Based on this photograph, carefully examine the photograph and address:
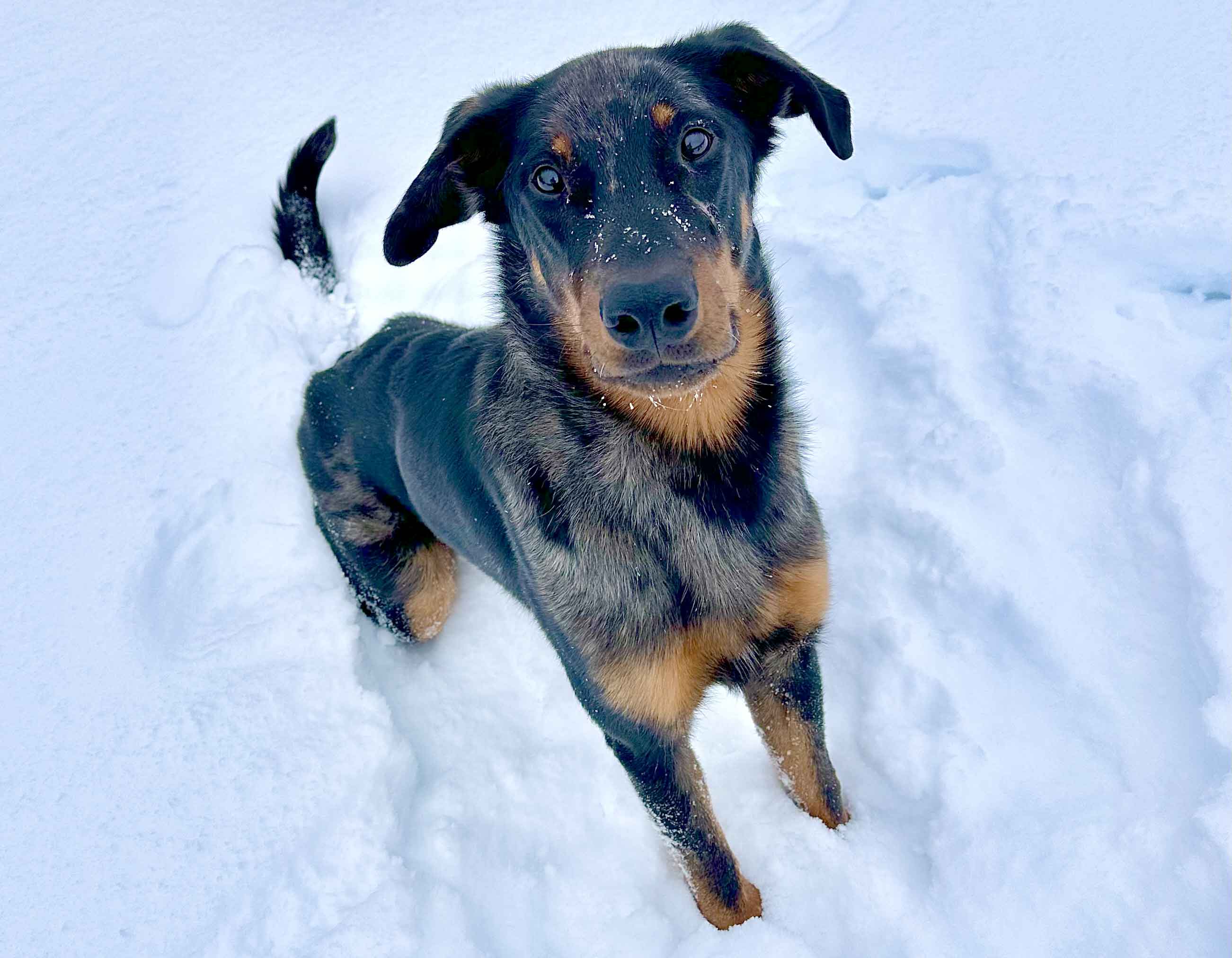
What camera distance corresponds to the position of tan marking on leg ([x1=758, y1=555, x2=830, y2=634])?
2.52 metres

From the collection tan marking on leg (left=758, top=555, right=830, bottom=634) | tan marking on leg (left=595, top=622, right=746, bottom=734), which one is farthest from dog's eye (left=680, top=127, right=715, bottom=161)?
tan marking on leg (left=595, top=622, right=746, bottom=734)

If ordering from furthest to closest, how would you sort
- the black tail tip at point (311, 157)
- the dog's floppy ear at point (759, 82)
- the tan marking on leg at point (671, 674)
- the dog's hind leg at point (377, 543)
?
the black tail tip at point (311, 157), the dog's hind leg at point (377, 543), the tan marking on leg at point (671, 674), the dog's floppy ear at point (759, 82)

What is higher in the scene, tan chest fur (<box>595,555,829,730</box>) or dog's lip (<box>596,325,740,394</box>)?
A: dog's lip (<box>596,325,740,394</box>)

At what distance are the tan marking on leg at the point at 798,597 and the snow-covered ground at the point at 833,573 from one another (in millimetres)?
717

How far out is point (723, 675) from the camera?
2586mm

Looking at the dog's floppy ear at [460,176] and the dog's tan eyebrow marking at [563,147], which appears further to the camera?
the dog's floppy ear at [460,176]

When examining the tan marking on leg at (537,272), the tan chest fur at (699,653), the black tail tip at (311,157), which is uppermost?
the tan marking on leg at (537,272)

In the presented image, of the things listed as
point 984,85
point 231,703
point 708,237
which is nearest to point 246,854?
point 231,703

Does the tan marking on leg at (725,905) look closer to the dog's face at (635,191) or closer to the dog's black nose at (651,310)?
the dog's face at (635,191)

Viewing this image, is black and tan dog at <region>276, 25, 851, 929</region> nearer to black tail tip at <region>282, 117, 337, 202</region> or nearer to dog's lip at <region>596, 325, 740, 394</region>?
dog's lip at <region>596, 325, 740, 394</region>

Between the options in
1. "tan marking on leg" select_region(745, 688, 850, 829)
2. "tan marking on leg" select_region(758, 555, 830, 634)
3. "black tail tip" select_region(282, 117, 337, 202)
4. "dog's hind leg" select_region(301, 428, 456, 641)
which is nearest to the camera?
"tan marking on leg" select_region(758, 555, 830, 634)

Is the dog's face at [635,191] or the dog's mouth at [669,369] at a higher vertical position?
the dog's face at [635,191]

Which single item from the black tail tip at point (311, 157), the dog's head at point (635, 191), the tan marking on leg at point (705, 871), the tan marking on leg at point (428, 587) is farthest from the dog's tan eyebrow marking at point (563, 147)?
the black tail tip at point (311, 157)

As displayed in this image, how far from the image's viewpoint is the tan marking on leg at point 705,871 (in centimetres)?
259
